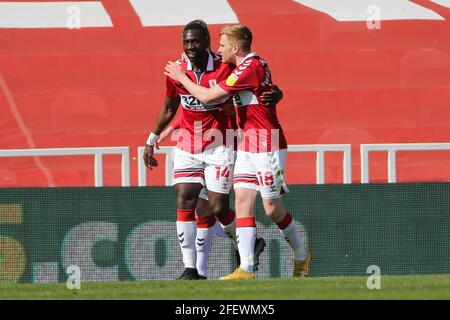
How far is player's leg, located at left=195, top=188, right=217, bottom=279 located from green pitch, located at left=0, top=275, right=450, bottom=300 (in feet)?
3.52

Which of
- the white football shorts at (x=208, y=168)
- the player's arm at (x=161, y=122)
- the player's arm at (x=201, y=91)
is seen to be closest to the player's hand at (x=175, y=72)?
the player's arm at (x=201, y=91)

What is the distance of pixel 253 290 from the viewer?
8.30 m

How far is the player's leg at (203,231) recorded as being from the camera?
10.3 metres

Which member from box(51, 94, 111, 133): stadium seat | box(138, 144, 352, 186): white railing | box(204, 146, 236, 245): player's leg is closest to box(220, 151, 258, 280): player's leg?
box(204, 146, 236, 245): player's leg

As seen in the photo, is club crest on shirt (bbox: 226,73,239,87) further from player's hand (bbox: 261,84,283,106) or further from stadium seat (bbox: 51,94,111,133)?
stadium seat (bbox: 51,94,111,133)

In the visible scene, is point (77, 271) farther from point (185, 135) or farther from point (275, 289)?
point (275, 289)

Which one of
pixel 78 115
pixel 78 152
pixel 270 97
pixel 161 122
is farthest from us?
pixel 78 115

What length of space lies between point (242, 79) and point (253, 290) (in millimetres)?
1847

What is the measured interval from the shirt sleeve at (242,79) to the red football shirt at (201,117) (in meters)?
0.47

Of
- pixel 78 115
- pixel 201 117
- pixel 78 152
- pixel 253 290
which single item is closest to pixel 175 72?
pixel 201 117

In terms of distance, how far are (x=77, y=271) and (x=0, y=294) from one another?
428 centimetres

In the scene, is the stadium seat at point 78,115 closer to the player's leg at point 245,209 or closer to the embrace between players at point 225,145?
the embrace between players at point 225,145

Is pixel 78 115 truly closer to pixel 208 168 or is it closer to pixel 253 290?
pixel 208 168

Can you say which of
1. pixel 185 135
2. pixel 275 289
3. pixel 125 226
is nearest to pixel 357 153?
pixel 125 226
